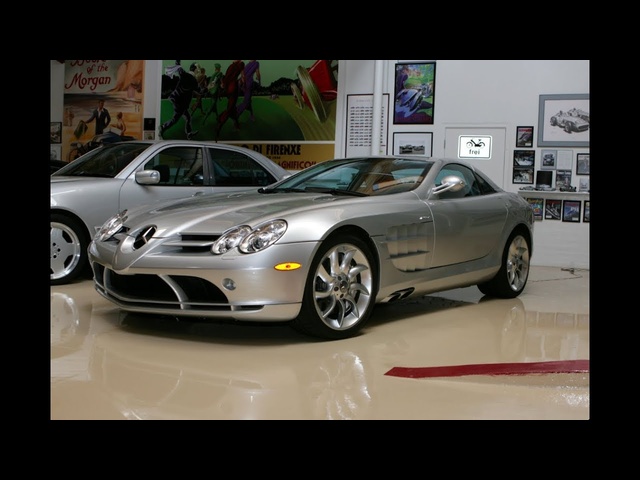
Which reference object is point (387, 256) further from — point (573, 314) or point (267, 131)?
point (267, 131)

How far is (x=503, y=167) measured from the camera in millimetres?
10031

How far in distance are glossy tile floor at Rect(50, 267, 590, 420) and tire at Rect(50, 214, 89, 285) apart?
62 centimetres

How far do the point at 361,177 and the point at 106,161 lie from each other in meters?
2.79

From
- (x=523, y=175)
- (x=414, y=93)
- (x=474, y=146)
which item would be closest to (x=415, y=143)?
(x=414, y=93)

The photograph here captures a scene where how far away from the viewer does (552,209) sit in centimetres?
987

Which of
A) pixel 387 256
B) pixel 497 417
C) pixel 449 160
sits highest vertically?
pixel 449 160

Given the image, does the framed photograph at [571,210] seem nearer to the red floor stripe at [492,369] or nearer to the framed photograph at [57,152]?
the red floor stripe at [492,369]

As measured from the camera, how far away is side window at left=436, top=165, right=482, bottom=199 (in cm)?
574

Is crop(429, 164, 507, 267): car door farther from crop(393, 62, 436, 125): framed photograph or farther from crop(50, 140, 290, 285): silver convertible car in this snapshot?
crop(393, 62, 436, 125): framed photograph

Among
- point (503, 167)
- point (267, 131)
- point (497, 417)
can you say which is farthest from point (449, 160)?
point (267, 131)

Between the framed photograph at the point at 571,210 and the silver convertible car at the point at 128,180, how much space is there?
3997 mm

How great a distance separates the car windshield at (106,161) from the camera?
7.02 m

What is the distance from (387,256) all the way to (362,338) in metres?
0.55

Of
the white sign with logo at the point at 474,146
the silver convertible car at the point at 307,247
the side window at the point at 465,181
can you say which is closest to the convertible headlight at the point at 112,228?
the silver convertible car at the point at 307,247
